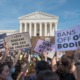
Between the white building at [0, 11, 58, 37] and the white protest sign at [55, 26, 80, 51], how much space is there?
312ft

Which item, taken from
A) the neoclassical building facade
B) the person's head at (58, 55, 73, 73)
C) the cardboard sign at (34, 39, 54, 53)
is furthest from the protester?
the neoclassical building facade

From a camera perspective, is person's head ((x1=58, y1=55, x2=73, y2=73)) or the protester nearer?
the protester

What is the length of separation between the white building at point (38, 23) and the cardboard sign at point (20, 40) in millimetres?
93770

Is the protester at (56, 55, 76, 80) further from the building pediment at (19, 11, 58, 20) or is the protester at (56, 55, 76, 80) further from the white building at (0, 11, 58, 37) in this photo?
the building pediment at (19, 11, 58, 20)

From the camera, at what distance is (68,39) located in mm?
8102

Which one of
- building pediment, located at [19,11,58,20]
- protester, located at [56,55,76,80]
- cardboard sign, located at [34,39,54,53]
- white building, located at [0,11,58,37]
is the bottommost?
protester, located at [56,55,76,80]

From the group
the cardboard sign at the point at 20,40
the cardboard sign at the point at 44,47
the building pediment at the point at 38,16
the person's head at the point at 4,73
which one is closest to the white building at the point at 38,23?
the building pediment at the point at 38,16

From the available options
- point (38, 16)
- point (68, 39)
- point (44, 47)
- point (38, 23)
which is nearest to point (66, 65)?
point (68, 39)

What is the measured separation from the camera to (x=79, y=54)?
443 centimetres

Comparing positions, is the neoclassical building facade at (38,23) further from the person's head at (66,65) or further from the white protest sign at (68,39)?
the person's head at (66,65)

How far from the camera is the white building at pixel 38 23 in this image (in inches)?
4101

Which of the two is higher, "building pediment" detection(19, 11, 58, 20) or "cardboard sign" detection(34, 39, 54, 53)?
"building pediment" detection(19, 11, 58, 20)

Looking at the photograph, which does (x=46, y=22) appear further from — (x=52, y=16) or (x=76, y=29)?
(x=76, y=29)

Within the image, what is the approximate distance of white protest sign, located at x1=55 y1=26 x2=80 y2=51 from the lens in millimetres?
7689
